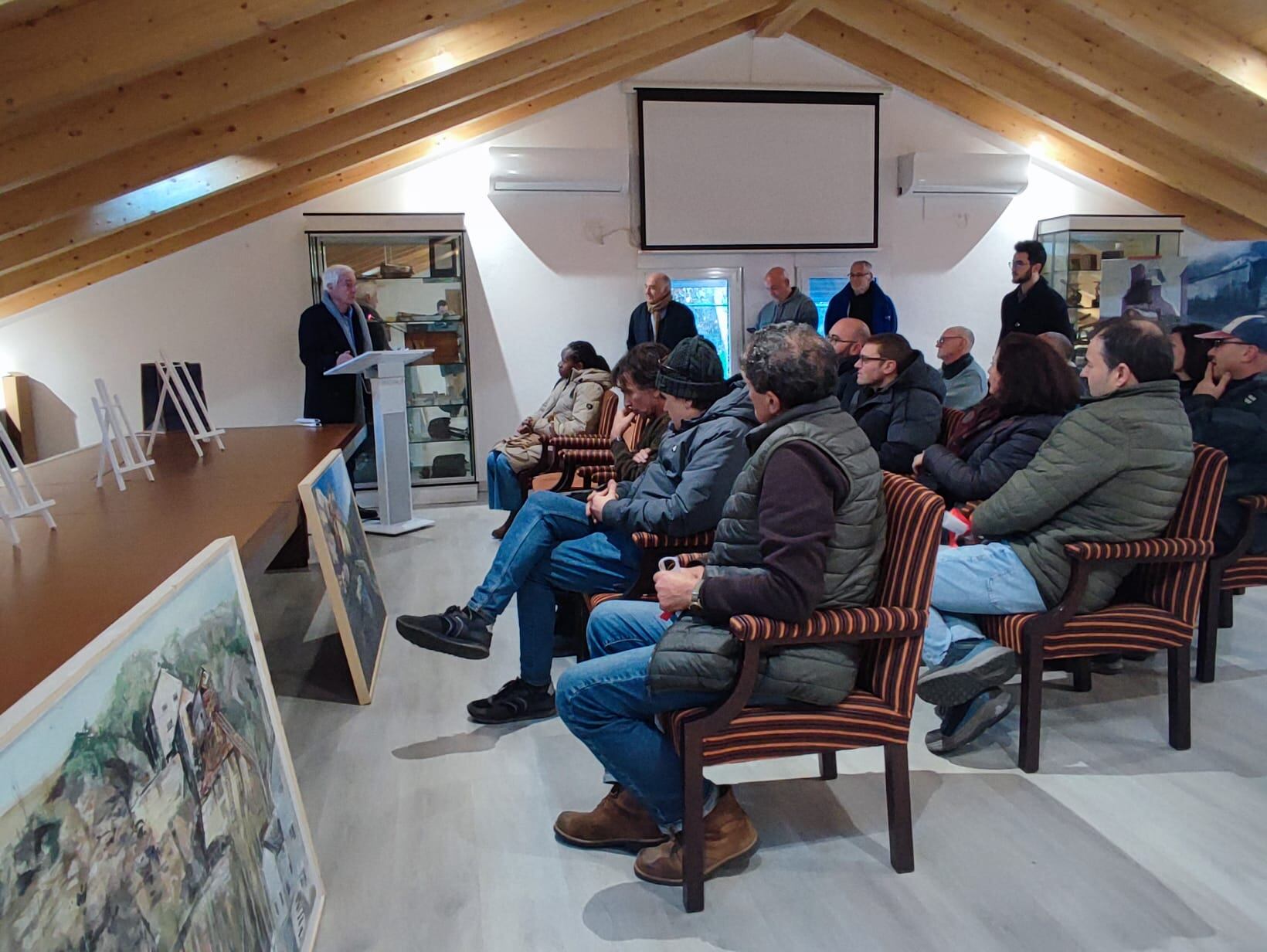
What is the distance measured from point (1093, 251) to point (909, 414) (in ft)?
16.1

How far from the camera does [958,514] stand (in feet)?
9.39

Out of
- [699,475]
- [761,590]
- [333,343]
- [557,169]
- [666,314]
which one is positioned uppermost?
[557,169]

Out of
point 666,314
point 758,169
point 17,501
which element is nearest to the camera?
point 17,501

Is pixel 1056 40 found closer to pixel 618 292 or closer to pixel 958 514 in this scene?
pixel 618 292

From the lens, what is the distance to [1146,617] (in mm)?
2520

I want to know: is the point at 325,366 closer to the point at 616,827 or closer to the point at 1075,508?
the point at 616,827

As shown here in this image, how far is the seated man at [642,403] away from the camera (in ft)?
10.8

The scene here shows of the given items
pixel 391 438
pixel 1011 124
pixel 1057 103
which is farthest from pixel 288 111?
pixel 1011 124

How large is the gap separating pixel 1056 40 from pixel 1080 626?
165 inches

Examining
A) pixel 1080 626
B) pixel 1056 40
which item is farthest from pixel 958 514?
pixel 1056 40

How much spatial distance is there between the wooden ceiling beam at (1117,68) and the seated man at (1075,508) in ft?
11.4

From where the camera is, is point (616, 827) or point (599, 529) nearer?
point (616, 827)

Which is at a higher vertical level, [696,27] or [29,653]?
[696,27]

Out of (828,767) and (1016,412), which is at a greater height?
(1016,412)
